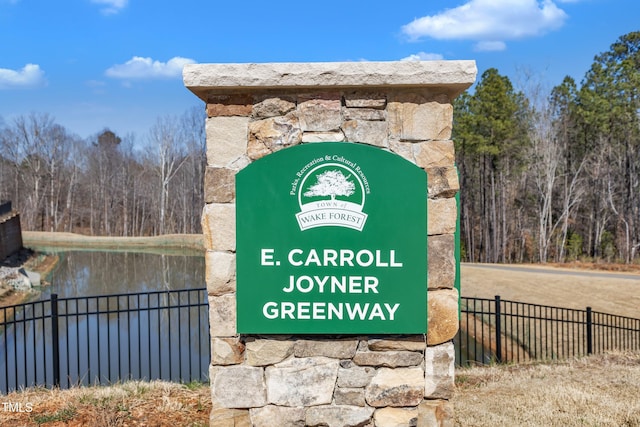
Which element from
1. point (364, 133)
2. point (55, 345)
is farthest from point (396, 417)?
point (55, 345)

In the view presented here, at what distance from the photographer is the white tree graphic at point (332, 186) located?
3004 mm

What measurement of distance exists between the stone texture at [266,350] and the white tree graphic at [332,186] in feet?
3.08

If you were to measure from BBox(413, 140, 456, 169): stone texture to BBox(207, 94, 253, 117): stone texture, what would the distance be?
1.07m

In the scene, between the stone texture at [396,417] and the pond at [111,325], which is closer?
the stone texture at [396,417]

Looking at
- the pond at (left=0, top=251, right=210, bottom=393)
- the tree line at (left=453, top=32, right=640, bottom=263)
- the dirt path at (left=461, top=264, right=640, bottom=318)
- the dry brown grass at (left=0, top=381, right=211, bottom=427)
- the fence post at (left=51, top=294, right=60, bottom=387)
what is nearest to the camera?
the dry brown grass at (left=0, top=381, right=211, bottom=427)

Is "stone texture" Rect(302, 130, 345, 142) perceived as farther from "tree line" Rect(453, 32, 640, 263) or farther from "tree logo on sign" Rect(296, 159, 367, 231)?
"tree line" Rect(453, 32, 640, 263)

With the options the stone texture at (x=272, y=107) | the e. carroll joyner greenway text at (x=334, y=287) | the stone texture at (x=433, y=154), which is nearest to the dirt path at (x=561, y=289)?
the stone texture at (x=433, y=154)

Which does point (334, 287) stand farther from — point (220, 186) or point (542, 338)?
point (542, 338)

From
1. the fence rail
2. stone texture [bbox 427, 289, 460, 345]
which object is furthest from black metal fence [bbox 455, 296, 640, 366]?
stone texture [bbox 427, 289, 460, 345]

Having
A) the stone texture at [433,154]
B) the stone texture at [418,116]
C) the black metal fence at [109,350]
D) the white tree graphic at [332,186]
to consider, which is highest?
the stone texture at [418,116]

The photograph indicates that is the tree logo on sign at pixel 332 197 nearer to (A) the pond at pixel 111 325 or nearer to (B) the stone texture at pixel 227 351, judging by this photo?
(B) the stone texture at pixel 227 351

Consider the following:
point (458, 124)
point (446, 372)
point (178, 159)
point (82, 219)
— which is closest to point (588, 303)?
point (446, 372)

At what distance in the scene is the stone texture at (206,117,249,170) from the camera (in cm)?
303

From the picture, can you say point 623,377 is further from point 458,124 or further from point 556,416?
point 458,124
